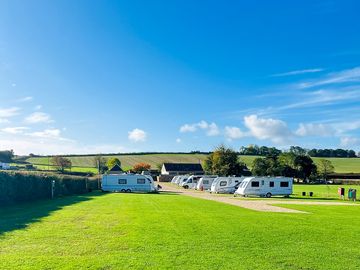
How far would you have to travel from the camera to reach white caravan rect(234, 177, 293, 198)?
126 feet

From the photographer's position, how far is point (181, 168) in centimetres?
10975

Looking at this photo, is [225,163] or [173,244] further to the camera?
[225,163]

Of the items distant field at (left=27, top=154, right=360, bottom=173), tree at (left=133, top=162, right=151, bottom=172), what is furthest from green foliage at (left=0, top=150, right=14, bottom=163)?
tree at (left=133, top=162, right=151, bottom=172)

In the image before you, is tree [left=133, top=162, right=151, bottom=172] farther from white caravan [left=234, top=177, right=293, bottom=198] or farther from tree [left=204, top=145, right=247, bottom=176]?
white caravan [left=234, top=177, right=293, bottom=198]

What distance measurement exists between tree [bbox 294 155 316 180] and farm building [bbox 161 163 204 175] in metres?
26.6

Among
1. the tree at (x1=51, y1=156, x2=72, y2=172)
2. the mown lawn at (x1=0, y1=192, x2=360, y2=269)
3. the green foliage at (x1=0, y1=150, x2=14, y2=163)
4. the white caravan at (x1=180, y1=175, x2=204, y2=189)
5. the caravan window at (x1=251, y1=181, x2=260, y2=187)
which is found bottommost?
A: the white caravan at (x1=180, y1=175, x2=204, y2=189)

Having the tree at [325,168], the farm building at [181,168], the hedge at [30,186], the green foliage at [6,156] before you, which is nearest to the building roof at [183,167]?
the farm building at [181,168]

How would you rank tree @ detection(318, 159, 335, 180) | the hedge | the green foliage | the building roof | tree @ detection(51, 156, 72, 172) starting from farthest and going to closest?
1. the building roof
2. tree @ detection(318, 159, 335, 180)
3. the green foliage
4. tree @ detection(51, 156, 72, 172)
5. the hedge

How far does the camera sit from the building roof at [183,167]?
109m

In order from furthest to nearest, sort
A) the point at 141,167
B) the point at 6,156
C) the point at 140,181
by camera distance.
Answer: the point at 141,167
the point at 6,156
the point at 140,181

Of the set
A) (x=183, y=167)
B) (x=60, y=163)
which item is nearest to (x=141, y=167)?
(x=183, y=167)

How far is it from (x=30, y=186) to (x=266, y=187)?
22.3 meters

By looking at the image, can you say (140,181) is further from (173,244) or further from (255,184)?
(173,244)

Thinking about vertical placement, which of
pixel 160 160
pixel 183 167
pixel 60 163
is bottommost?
pixel 183 167
